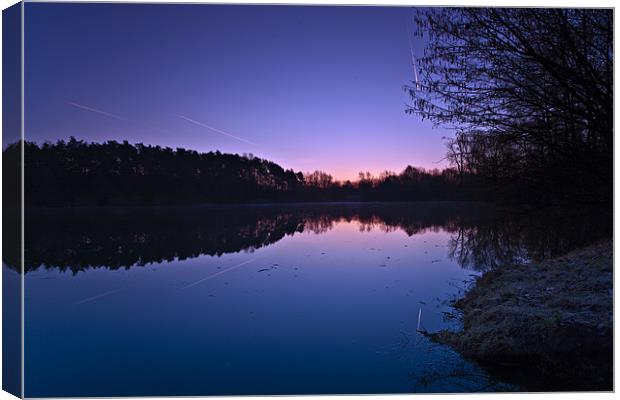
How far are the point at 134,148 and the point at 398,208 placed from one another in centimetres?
505

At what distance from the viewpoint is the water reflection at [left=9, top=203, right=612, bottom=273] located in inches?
217

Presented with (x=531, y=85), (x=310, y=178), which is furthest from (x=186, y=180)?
(x=531, y=85)

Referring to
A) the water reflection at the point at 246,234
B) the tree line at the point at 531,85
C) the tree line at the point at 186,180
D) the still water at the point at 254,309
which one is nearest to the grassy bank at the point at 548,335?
the still water at the point at 254,309

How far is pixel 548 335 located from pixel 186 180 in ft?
19.6

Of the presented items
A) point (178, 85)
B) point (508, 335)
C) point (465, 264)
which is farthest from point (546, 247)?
point (178, 85)

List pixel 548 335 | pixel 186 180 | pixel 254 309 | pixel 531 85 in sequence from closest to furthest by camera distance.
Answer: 1. pixel 531 85
2. pixel 548 335
3. pixel 254 309
4. pixel 186 180

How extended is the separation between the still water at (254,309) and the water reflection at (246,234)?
0.05m

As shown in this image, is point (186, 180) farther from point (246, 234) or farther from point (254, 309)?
point (246, 234)

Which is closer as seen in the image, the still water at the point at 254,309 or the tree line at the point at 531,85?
the tree line at the point at 531,85

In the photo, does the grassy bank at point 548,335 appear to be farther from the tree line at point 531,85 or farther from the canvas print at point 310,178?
the tree line at point 531,85

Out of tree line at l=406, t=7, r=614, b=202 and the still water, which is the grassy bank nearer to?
the still water

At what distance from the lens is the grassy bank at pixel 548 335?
Result: 3730 mm

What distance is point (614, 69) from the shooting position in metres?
3.74

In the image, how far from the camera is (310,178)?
778 centimetres
